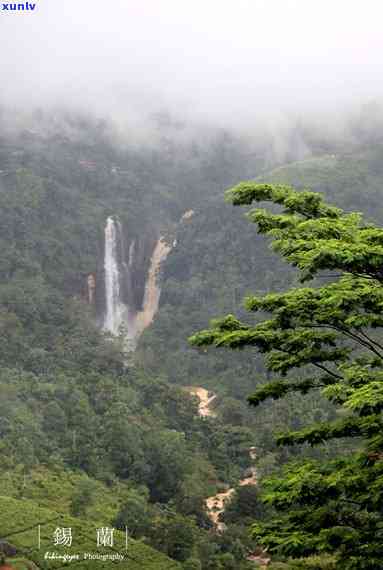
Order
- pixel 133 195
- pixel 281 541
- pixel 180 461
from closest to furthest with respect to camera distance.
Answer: pixel 281 541 < pixel 180 461 < pixel 133 195

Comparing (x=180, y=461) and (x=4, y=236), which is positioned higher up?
(x=4, y=236)

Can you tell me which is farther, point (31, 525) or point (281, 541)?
point (31, 525)

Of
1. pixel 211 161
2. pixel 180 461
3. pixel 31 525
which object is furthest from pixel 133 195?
pixel 31 525

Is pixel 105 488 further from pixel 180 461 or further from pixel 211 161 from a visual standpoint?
pixel 211 161

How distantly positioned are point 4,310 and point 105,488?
101ft

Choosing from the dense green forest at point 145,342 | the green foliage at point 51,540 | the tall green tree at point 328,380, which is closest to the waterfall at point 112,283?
the dense green forest at point 145,342

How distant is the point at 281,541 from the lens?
9.26 m

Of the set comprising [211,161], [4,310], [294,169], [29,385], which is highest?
[211,161]

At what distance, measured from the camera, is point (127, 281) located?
102m

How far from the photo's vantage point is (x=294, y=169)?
108500 millimetres

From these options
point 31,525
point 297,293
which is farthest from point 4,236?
point 297,293

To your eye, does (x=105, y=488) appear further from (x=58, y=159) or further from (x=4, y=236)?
(x=58, y=159)

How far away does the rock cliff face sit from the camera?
9700 cm

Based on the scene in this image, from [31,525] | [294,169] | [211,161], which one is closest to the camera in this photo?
[31,525]
